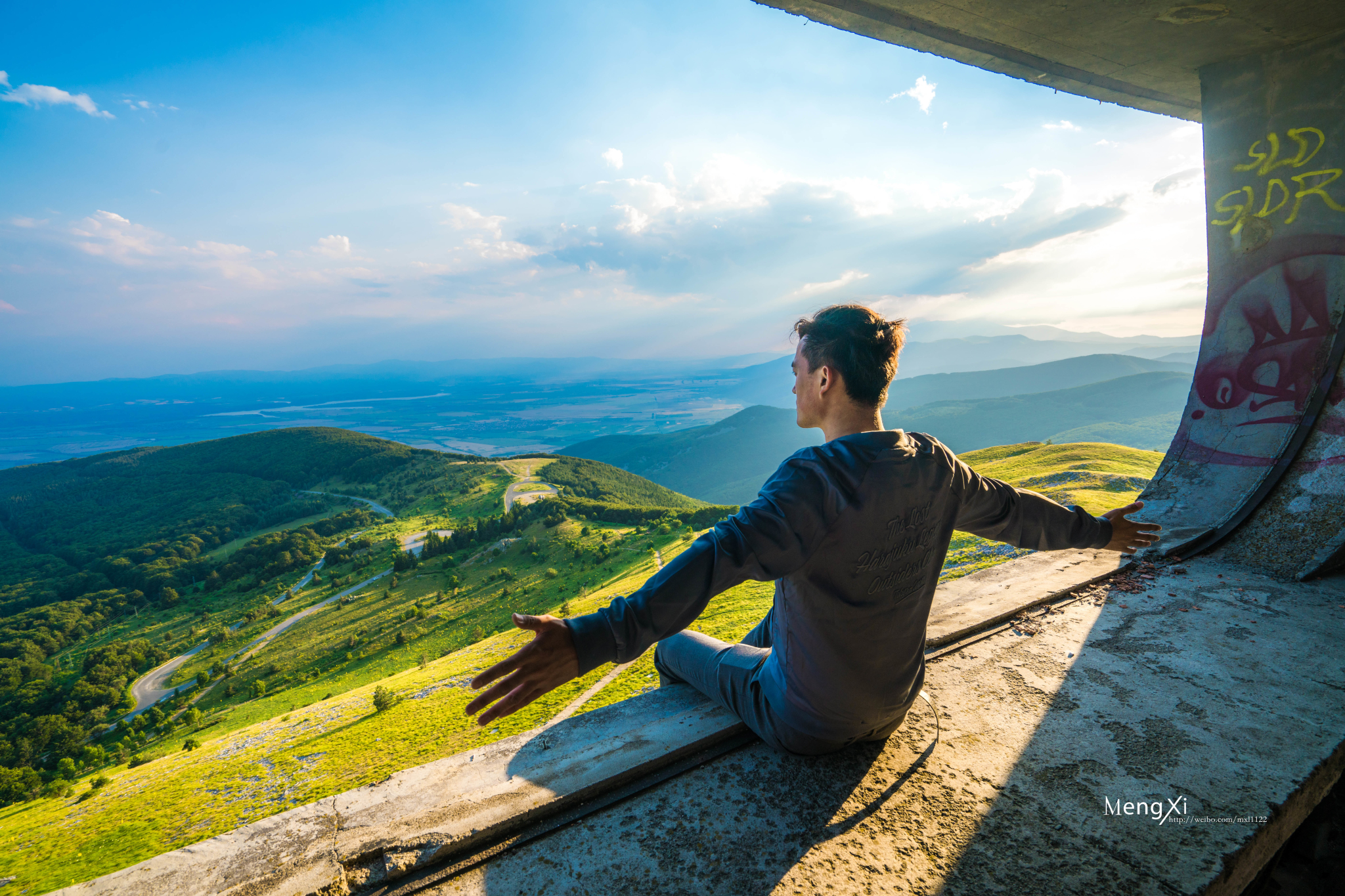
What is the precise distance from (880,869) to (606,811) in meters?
Result: 1.12

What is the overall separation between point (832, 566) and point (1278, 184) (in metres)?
7.38

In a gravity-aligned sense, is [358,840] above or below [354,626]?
above

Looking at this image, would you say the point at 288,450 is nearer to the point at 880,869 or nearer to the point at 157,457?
the point at 157,457

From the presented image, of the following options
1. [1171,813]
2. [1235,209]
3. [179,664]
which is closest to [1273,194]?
[1235,209]

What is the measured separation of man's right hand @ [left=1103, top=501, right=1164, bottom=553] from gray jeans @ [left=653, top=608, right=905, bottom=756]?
162cm

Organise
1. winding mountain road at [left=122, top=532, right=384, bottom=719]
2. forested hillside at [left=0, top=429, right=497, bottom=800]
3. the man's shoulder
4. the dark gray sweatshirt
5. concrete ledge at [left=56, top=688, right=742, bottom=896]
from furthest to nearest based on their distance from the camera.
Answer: forested hillside at [left=0, top=429, right=497, bottom=800] → winding mountain road at [left=122, top=532, right=384, bottom=719] → concrete ledge at [left=56, top=688, right=742, bottom=896] → the man's shoulder → the dark gray sweatshirt

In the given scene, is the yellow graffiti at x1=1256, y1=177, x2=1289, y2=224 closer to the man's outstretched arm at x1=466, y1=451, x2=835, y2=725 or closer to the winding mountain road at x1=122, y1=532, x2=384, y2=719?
the man's outstretched arm at x1=466, y1=451, x2=835, y2=725

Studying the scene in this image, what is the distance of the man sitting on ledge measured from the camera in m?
1.76

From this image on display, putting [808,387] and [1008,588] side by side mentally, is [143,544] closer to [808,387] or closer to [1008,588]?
[1008,588]

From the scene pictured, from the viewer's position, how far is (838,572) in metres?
2.04

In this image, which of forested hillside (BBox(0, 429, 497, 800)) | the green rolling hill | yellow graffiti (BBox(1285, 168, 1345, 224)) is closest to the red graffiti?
yellow graffiti (BBox(1285, 168, 1345, 224))

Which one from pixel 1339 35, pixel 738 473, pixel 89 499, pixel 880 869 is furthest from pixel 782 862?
pixel 738 473

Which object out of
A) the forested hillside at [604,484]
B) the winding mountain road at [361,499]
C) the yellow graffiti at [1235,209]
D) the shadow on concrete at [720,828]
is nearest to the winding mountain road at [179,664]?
the forested hillside at [604,484]

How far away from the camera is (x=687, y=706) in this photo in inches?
121
